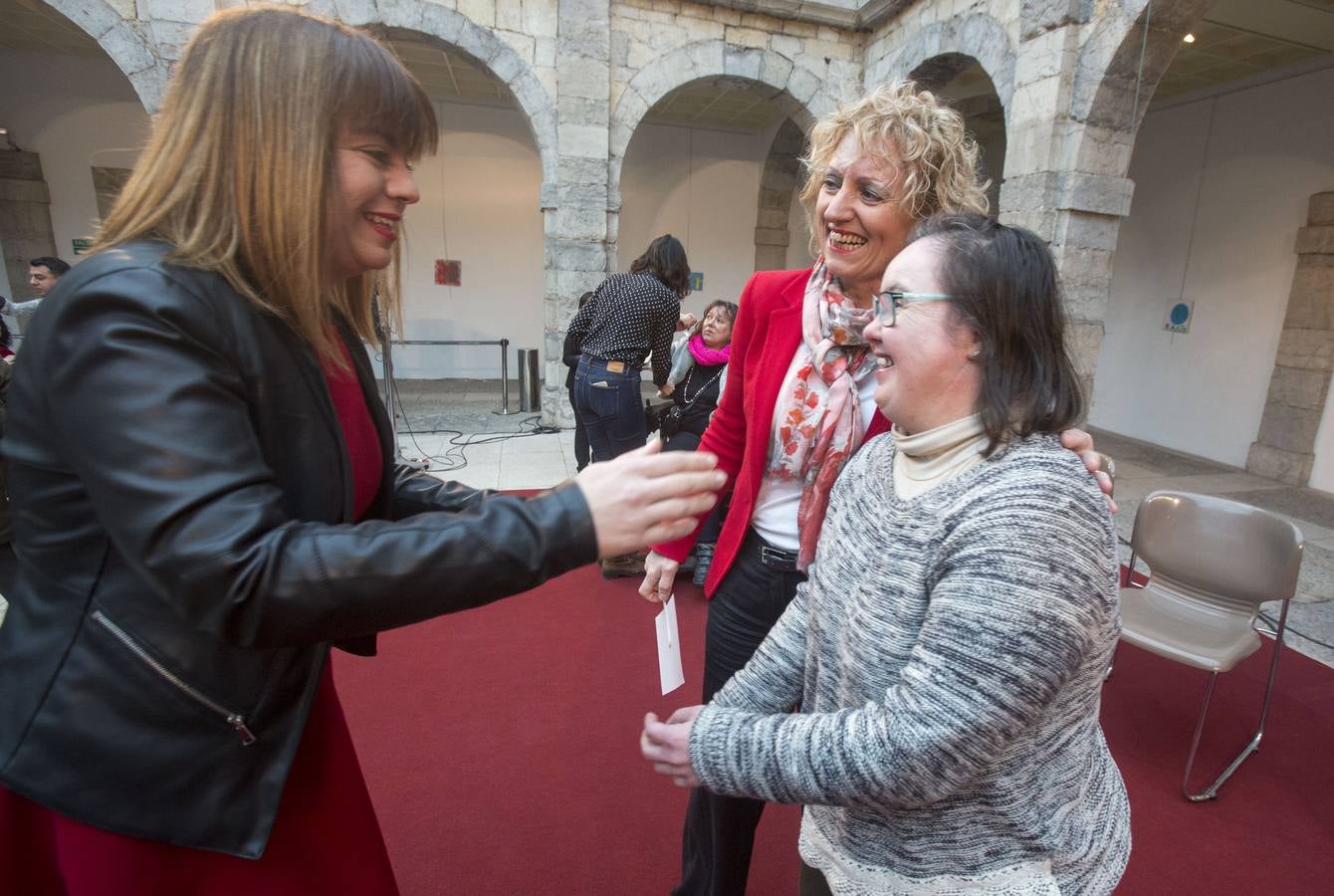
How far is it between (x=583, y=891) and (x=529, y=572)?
173 centimetres

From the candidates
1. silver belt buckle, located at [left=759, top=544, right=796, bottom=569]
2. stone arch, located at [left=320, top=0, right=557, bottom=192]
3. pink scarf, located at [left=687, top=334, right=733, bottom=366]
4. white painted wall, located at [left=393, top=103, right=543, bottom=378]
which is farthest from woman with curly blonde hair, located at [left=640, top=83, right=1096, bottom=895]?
white painted wall, located at [left=393, top=103, right=543, bottom=378]

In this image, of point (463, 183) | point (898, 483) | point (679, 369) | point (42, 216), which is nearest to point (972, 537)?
point (898, 483)

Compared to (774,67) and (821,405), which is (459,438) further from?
(821,405)

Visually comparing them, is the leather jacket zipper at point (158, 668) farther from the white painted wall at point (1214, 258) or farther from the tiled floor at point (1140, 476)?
the white painted wall at point (1214, 258)

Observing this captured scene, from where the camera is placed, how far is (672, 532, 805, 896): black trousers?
5.37 ft

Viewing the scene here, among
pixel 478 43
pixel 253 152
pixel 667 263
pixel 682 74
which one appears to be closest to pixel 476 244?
pixel 478 43

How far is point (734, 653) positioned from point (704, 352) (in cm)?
279

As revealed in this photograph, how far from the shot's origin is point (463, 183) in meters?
10.5

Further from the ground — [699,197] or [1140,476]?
[699,197]

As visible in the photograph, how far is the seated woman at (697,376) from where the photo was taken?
4055mm

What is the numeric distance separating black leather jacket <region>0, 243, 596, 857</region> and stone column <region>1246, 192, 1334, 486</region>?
8.11m

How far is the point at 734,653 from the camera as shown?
1.67 meters

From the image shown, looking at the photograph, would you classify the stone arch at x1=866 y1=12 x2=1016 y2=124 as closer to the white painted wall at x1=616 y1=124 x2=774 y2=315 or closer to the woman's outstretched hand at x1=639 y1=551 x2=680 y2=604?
the white painted wall at x1=616 y1=124 x2=774 y2=315

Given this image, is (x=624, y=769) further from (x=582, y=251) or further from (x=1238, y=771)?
(x=582, y=251)
